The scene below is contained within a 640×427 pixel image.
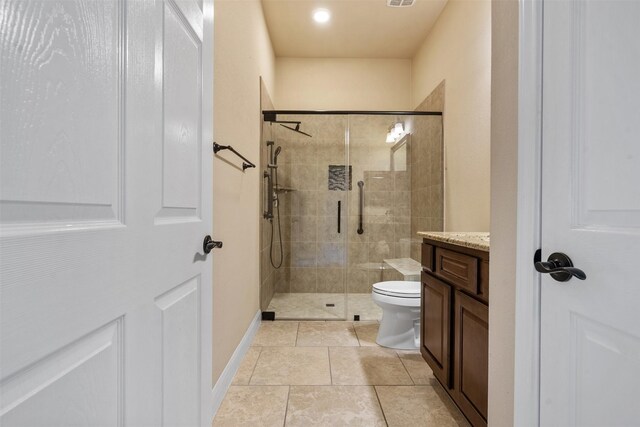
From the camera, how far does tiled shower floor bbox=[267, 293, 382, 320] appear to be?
3.07 m

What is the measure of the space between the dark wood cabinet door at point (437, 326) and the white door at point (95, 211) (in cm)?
122

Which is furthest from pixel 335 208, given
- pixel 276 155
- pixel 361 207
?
pixel 276 155

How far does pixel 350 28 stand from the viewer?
3248 millimetres

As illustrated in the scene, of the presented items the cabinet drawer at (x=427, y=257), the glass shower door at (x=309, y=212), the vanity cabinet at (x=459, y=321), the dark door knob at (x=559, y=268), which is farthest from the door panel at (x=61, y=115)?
the glass shower door at (x=309, y=212)

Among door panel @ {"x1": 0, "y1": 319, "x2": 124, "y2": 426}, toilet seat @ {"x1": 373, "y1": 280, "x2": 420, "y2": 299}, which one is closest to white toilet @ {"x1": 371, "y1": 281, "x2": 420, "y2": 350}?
toilet seat @ {"x1": 373, "y1": 280, "x2": 420, "y2": 299}

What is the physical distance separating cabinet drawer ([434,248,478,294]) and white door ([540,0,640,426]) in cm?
48

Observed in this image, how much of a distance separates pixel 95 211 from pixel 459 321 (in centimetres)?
148

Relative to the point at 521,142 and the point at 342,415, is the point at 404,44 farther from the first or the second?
the point at 342,415

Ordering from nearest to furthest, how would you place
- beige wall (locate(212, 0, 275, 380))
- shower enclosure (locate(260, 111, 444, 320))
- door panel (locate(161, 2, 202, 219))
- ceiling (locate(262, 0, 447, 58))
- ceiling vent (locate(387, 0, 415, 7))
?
1. door panel (locate(161, 2, 202, 219))
2. beige wall (locate(212, 0, 275, 380))
3. ceiling vent (locate(387, 0, 415, 7))
4. ceiling (locate(262, 0, 447, 58))
5. shower enclosure (locate(260, 111, 444, 320))

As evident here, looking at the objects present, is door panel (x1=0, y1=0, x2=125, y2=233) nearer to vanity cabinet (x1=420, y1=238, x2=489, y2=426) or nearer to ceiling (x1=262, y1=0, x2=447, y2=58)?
vanity cabinet (x1=420, y1=238, x2=489, y2=426)

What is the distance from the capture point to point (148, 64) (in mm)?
683

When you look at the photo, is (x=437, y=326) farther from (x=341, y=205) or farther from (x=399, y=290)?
(x=341, y=205)

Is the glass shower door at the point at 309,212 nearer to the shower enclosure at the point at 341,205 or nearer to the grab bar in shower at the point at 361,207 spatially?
the shower enclosure at the point at 341,205

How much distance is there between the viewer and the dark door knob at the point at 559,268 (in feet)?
2.40
